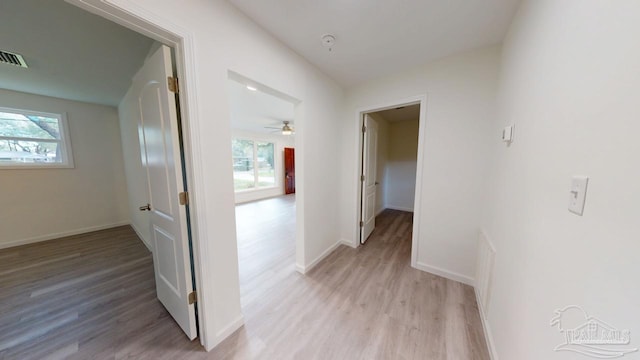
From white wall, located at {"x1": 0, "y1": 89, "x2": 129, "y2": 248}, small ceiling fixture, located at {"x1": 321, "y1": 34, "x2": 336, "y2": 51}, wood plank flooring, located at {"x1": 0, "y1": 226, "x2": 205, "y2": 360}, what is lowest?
wood plank flooring, located at {"x1": 0, "y1": 226, "x2": 205, "y2": 360}

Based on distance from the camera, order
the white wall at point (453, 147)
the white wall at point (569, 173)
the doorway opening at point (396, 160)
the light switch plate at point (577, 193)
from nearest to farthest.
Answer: the white wall at point (569, 173) < the light switch plate at point (577, 193) < the white wall at point (453, 147) < the doorway opening at point (396, 160)

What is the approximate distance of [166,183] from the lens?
1.37 metres

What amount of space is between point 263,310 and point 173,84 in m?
1.91

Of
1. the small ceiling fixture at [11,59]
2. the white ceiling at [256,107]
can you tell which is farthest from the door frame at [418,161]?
the small ceiling fixture at [11,59]

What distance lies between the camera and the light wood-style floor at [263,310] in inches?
53.2

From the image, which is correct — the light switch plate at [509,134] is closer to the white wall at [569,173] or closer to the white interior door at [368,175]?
the white wall at [569,173]

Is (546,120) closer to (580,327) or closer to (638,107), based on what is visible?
(638,107)

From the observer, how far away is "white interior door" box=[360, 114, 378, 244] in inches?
109

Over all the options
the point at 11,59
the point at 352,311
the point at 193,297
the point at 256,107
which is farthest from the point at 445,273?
the point at 11,59

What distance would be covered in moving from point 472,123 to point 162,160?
9.12ft

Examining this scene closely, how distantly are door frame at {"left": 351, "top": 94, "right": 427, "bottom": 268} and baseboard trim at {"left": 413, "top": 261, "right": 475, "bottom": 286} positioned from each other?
0.07m

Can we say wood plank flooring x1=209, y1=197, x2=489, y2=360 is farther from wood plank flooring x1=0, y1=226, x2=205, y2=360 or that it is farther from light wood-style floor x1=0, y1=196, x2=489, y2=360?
wood plank flooring x1=0, y1=226, x2=205, y2=360

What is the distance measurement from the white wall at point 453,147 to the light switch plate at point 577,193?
57.0 inches

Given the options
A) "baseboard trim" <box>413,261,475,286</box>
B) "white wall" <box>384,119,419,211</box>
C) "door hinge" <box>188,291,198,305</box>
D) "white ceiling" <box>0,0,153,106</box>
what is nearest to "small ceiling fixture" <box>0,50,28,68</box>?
"white ceiling" <box>0,0,153,106</box>
